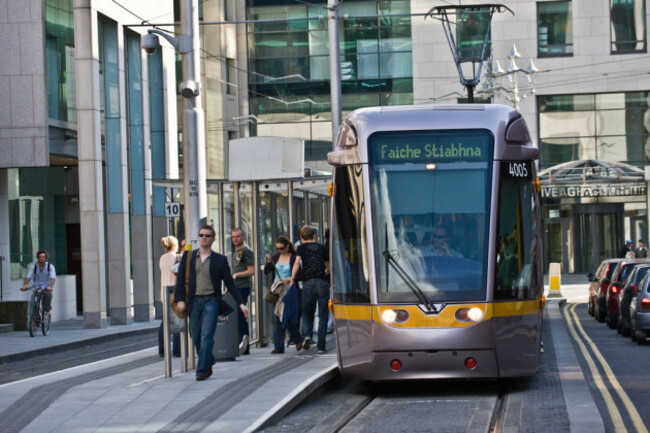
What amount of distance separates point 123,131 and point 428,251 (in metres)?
18.7

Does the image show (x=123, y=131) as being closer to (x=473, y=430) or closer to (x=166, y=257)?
(x=166, y=257)

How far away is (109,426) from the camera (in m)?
10.8

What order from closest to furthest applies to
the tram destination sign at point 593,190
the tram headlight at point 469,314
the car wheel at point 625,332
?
the tram headlight at point 469,314 < the car wheel at point 625,332 < the tram destination sign at point 593,190

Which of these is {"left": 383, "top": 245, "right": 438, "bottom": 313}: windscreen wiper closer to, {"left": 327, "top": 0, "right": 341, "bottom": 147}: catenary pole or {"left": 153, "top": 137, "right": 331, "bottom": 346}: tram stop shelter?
{"left": 153, "top": 137, "right": 331, "bottom": 346}: tram stop shelter

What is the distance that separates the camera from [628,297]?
76.6 ft

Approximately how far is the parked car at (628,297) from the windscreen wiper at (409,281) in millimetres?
10561

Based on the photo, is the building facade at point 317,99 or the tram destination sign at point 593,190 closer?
the building facade at point 317,99

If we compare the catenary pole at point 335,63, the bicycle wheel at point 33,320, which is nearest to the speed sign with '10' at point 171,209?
the bicycle wheel at point 33,320

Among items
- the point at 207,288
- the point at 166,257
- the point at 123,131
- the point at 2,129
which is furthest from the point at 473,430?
the point at 123,131

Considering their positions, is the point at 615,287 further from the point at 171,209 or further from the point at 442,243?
the point at 442,243

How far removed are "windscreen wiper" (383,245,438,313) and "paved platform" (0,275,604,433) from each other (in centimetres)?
142

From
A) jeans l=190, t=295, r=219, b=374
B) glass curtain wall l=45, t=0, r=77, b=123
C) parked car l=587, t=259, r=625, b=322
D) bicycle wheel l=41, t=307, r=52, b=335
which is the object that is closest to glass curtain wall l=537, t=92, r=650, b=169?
parked car l=587, t=259, r=625, b=322

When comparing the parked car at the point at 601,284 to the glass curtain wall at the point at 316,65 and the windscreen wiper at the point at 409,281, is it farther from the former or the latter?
the glass curtain wall at the point at 316,65

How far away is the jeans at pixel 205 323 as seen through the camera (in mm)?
13680
